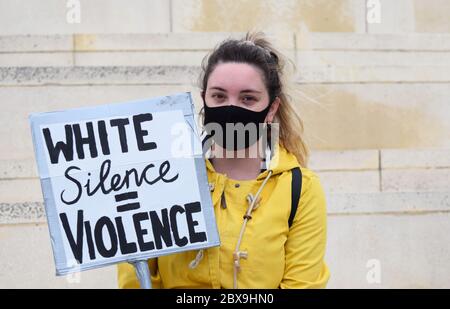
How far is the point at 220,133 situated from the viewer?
3.14 m

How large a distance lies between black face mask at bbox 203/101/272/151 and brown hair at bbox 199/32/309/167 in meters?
0.13

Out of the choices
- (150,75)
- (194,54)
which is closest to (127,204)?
(150,75)

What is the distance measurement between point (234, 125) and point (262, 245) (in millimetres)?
488

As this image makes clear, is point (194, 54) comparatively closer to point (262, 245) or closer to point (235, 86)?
point (235, 86)

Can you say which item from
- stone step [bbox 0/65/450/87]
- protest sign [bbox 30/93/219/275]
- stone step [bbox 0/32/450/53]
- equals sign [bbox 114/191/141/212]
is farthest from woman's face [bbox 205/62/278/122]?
Answer: stone step [bbox 0/32/450/53]

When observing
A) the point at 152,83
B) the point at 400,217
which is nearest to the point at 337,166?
the point at 400,217

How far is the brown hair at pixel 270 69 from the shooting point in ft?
10.3

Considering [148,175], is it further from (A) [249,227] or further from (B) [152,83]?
(B) [152,83]

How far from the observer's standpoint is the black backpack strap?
300cm

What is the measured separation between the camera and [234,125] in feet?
10.1

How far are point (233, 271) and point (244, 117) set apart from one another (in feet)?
1.99

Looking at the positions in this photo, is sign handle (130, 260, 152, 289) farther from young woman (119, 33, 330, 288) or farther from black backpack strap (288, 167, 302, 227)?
black backpack strap (288, 167, 302, 227)

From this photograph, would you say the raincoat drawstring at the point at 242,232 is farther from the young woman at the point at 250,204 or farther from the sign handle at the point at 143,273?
the sign handle at the point at 143,273

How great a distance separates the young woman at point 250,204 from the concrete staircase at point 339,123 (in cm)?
298
